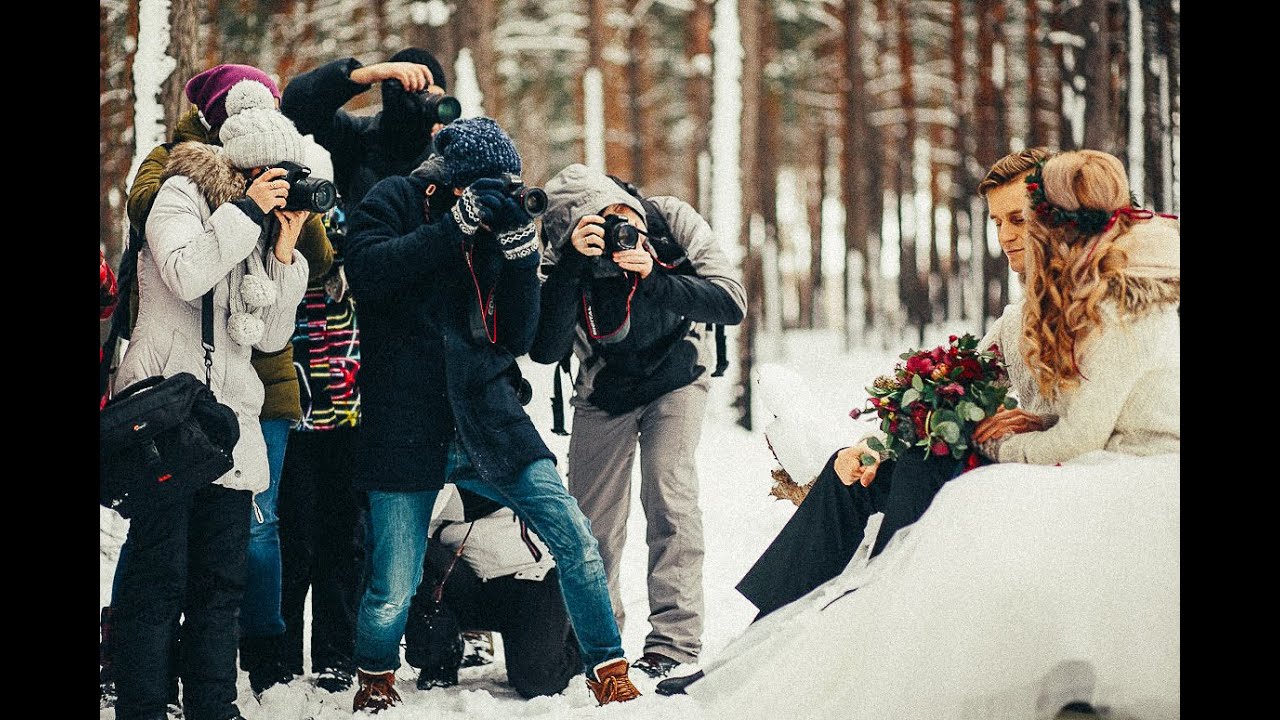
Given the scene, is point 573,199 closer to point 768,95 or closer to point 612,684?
point 612,684

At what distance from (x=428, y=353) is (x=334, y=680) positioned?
Result: 45.0 inches

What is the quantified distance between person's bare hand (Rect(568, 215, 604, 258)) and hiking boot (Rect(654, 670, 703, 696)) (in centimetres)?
129

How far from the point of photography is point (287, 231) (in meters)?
3.65

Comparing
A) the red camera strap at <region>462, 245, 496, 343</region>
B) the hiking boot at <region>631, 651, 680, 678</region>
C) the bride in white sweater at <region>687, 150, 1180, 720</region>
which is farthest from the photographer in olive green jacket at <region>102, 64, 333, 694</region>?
the bride in white sweater at <region>687, 150, 1180, 720</region>

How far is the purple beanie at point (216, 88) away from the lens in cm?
375

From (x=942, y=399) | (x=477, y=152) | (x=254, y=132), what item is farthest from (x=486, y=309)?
(x=942, y=399)

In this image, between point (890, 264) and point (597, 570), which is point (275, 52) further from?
point (597, 570)

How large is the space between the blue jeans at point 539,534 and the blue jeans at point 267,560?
334 millimetres

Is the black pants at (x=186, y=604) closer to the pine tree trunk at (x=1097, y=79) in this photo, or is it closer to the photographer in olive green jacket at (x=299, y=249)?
the photographer in olive green jacket at (x=299, y=249)

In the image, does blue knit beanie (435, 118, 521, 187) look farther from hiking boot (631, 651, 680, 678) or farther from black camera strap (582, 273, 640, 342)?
hiking boot (631, 651, 680, 678)

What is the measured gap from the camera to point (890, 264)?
2108cm
